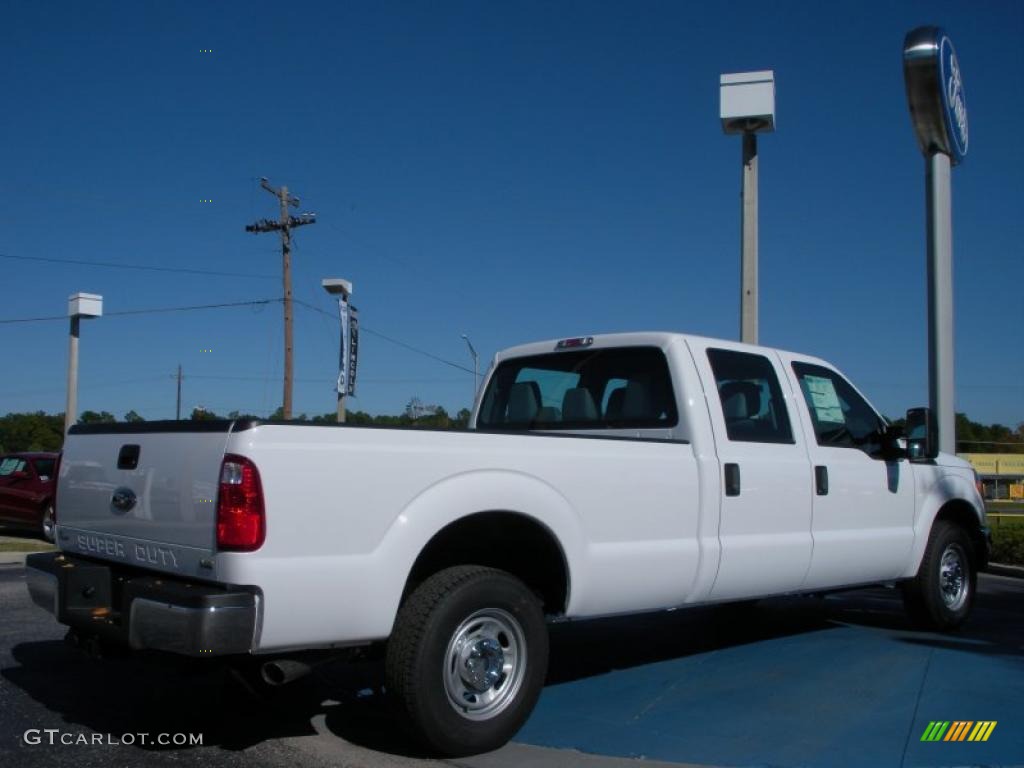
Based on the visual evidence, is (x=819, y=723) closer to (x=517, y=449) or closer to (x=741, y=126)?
(x=517, y=449)

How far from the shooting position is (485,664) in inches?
169

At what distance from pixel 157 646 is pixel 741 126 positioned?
1101 cm

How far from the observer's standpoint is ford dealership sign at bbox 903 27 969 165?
1372cm

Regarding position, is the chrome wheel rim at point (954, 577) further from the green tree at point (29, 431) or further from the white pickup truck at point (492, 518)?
the green tree at point (29, 431)

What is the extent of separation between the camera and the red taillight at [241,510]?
12.0 ft

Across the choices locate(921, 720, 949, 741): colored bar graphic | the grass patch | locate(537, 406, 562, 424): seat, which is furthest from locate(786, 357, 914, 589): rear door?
the grass patch

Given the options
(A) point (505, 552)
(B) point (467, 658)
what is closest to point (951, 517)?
(A) point (505, 552)

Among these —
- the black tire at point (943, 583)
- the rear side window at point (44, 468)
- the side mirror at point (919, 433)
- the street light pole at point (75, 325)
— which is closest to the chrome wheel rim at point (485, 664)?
the side mirror at point (919, 433)

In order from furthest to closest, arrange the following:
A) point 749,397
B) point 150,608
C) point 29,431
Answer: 1. point 29,431
2. point 749,397
3. point 150,608

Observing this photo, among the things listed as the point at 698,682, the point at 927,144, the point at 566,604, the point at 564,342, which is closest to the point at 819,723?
the point at 698,682

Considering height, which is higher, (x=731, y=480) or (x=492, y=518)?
(x=731, y=480)

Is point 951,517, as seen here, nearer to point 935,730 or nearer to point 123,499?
point 935,730

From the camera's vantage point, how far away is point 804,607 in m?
8.77

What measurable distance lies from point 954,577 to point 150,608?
6131mm
